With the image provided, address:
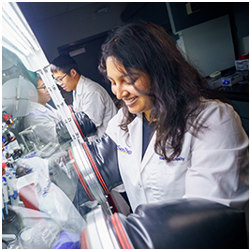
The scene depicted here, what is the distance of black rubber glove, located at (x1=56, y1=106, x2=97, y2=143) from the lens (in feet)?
4.22

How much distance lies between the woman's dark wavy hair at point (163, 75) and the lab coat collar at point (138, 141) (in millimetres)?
58

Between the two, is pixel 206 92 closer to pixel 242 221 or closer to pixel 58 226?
pixel 242 221

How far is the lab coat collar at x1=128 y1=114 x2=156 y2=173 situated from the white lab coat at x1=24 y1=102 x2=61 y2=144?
0.49 m

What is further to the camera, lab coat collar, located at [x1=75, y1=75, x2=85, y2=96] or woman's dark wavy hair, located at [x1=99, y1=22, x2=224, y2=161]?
lab coat collar, located at [x1=75, y1=75, x2=85, y2=96]

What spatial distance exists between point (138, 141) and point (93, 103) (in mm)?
1123

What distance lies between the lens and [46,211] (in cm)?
63

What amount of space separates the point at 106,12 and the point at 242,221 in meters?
4.27

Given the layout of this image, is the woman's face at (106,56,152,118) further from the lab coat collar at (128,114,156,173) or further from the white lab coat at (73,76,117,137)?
the white lab coat at (73,76,117,137)

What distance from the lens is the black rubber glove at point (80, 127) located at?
1.29m

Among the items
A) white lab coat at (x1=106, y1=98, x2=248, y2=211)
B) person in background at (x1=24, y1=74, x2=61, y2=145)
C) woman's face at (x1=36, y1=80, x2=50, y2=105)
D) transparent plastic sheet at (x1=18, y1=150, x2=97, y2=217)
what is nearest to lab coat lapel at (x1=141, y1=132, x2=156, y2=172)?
white lab coat at (x1=106, y1=98, x2=248, y2=211)

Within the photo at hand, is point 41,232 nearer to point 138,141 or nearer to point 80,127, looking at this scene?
point 138,141

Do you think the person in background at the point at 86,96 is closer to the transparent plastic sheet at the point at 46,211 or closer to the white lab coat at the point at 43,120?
the white lab coat at the point at 43,120

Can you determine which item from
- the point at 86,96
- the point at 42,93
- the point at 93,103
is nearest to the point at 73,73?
the point at 86,96

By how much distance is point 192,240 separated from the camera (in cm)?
45
